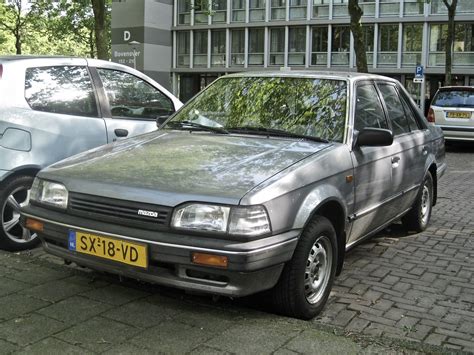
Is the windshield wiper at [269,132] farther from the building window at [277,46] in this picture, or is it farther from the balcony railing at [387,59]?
the building window at [277,46]

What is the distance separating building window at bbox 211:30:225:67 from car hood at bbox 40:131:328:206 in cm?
4097

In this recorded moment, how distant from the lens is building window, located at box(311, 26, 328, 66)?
40625mm

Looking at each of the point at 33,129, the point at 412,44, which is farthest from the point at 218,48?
the point at 33,129

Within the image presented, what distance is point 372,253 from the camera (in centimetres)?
554

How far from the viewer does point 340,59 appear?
40031mm

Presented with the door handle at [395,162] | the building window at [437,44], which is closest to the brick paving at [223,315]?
the door handle at [395,162]

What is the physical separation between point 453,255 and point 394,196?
3.11 feet

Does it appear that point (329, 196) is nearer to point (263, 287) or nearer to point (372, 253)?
point (263, 287)

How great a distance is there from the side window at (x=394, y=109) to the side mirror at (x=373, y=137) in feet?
3.66

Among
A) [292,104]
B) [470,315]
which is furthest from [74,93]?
[470,315]

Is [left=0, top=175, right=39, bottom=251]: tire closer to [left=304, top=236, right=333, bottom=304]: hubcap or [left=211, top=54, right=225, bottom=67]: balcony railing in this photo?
[left=304, top=236, right=333, bottom=304]: hubcap

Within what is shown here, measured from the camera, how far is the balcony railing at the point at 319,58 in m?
40.7

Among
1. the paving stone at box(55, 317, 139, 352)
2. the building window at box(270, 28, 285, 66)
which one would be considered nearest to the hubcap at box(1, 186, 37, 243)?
the paving stone at box(55, 317, 139, 352)

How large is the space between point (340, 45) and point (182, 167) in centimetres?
3821
